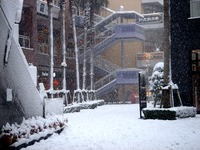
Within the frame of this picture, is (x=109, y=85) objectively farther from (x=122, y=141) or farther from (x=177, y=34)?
(x=122, y=141)

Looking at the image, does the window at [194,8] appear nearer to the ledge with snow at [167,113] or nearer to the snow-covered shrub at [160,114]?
the ledge with snow at [167,113]

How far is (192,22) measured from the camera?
835 inches

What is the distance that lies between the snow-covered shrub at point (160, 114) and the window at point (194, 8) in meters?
7.44

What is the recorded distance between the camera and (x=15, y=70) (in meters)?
12.0

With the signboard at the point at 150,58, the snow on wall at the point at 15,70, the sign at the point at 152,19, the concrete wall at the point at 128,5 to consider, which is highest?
the concrete wall at the point at 128,5

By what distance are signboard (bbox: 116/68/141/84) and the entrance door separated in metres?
19.9

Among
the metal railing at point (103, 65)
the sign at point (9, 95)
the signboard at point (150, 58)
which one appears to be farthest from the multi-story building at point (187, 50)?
the signboard at point (150, 58)

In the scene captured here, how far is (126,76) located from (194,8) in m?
20.8

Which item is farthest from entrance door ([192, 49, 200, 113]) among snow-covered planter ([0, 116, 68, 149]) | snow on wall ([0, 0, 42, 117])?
snow on wall ([0, 0, 42, 117])

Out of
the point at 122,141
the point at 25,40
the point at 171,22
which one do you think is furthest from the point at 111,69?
the point at 122,141

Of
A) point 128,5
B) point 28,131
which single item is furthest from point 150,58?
point 28,131

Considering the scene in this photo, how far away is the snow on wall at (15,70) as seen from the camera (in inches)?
445

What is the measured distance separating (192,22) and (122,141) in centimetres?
1301

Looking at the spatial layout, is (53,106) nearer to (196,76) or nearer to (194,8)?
(196,76)
